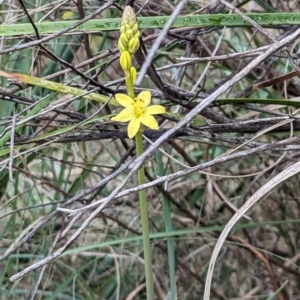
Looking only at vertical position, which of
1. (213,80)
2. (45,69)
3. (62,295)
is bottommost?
(62,295)

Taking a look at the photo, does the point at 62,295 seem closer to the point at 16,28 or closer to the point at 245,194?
the point at 245,194

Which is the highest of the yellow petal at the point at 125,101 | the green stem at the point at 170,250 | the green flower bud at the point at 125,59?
the green flower bud at the point at 125,59

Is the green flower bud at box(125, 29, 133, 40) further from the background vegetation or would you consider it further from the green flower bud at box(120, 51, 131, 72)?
the background vegetation

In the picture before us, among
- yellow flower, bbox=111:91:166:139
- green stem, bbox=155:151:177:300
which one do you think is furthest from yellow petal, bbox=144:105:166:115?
green stem, bbox=155:151:177:300

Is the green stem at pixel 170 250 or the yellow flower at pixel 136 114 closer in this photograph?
the yellow flower at pixel 136 114

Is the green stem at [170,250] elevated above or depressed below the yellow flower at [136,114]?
below

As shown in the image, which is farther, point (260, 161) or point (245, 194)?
point (260, 161)

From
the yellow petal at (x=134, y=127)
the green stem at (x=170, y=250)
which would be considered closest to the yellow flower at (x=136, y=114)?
the yellow petal at (x=134, y=127)

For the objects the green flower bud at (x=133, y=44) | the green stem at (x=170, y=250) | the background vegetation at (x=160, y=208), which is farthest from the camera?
the background vegetation at (x=160, y=208)

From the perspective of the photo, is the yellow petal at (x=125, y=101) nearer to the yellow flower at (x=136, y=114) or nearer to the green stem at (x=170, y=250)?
the yellow flower at (x=136, y=114)

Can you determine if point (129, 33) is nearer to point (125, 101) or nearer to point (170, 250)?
point (125, 101)

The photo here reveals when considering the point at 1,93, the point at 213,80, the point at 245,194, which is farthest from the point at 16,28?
the point at 213,80
